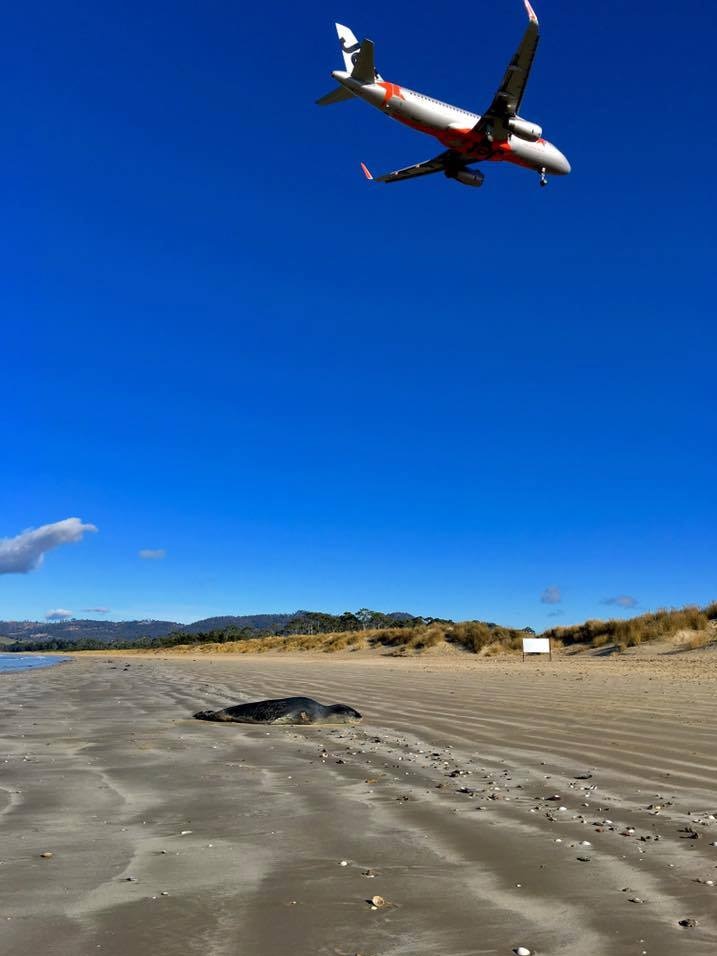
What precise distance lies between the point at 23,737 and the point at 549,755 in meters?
6.02

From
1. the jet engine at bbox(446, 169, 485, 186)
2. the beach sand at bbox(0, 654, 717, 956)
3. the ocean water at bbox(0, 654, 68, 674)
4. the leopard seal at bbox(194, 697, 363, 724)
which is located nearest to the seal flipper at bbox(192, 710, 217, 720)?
the leopard seal at bbox(194, 697, 363, 724)

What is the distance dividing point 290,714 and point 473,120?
26651mm

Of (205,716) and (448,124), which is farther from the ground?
(448,124)

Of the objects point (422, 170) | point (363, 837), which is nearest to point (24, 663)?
point (422, 170)

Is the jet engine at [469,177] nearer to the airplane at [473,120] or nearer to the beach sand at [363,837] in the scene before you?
the airplane at [473,120]

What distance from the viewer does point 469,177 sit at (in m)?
31.7

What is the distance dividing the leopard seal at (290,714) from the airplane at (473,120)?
2418cm

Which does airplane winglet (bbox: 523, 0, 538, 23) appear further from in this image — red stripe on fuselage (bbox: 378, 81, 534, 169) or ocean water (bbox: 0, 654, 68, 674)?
ocean water (bbox: 0, 654, 68, 674)

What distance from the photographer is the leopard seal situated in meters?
10.3

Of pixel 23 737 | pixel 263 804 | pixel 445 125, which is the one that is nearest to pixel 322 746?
pixel 263 804

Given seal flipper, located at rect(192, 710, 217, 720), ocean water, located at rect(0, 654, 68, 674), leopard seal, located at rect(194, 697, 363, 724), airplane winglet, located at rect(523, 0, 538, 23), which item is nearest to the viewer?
leopard seal, located at rect(194, 697, 363, 724)

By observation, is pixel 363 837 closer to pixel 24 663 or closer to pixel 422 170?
pixel 422 170

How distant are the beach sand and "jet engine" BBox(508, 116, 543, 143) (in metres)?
24.5

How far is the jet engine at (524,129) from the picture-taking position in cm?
2892
